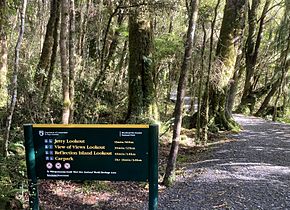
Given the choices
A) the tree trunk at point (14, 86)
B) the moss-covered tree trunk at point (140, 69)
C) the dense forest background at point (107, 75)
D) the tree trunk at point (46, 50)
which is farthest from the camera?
the moss-covered tree trunk at point (140, 69)

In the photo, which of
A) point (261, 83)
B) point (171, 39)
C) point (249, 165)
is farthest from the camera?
point (261, 83)

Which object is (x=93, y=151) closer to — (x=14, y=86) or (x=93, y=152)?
(x=93, y=152)

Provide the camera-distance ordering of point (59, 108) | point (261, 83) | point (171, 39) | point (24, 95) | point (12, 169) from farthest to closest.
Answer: point (261, 83)
point (171, 39)
point (59, 108)
point (24, 95)
point (12, 169)

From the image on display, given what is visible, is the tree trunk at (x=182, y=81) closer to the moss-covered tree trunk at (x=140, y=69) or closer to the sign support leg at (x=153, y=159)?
the sign support leg at (x=153, y=159)

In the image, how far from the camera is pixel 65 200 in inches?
230

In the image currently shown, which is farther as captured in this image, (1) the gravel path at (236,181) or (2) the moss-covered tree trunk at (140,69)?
(2) the moss-covered tree trunk at (140,69)

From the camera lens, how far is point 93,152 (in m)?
4.66

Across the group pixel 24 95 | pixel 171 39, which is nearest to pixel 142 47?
pixel 171 39

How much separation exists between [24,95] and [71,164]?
437cm

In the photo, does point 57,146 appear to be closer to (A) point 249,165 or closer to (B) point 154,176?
(B) point 154,176

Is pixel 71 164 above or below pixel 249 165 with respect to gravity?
above

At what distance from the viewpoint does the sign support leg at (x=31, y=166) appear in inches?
186


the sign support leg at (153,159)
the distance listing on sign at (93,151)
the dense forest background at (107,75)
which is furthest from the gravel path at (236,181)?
the distance listing on sign at (93,151)

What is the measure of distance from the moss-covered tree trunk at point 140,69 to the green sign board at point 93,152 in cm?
549
